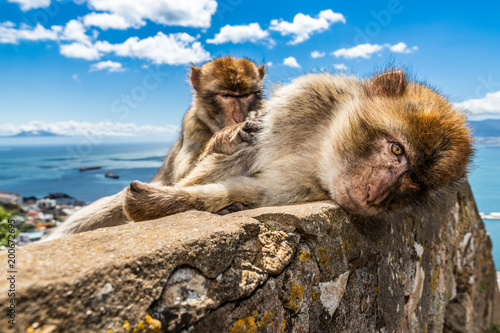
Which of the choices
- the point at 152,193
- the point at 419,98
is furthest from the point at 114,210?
the point at 419,98

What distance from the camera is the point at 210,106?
360 centimetres

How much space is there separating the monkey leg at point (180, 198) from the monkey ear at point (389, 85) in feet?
2.91

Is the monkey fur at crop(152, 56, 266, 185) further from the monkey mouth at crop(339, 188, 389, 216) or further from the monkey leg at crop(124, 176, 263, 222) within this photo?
the monkey mouth at crop(339, 188, 389, 216)

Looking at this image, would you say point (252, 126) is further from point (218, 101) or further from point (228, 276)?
point (218, 101)

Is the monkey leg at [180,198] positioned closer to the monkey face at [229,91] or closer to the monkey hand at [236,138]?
the monkey hand at [236,138]

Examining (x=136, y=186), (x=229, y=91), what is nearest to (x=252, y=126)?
(x=136, y=186)

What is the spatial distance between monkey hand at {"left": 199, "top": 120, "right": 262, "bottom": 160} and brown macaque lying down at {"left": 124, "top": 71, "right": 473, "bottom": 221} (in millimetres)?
33

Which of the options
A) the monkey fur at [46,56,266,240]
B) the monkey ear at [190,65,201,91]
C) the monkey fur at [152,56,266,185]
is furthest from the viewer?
the monkey ear at [190,65,201,91]

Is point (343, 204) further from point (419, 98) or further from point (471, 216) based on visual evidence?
point (471, 216)

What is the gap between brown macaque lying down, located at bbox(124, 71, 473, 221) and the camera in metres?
1.83

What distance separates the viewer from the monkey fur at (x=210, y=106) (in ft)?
10.1

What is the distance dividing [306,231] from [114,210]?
1.81 meters

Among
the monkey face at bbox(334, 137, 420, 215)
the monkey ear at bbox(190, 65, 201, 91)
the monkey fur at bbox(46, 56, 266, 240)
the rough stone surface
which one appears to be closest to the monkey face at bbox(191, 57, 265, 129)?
the monkey fur at bbox(46, 56, 266, 240)

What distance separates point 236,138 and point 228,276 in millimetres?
1237
